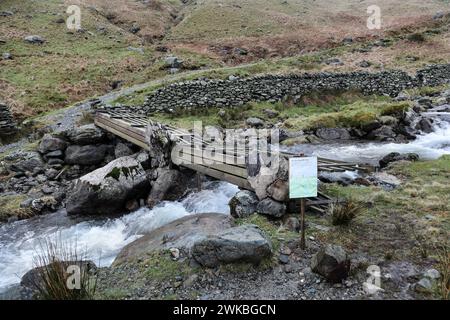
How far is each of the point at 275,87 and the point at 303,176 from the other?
20632mm

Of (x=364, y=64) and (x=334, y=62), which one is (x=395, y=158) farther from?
(x=334, y=62)

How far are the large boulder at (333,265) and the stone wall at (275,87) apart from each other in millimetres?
18711

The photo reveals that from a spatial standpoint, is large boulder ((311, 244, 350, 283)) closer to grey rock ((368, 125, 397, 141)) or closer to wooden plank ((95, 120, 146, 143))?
wooden plank ((95, 120, 146, 143))

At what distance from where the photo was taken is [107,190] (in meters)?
12.0

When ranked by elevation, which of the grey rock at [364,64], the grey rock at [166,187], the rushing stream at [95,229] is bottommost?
the rushing stream at [95,229]

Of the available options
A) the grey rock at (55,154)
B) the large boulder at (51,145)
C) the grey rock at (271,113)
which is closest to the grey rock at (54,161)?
the grey rock at (55,154)

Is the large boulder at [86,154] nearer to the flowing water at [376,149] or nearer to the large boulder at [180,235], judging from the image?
the flowing water at [376,149]

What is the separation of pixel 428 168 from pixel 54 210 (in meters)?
13.2

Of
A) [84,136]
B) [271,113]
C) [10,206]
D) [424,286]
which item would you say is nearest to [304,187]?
[424,286]

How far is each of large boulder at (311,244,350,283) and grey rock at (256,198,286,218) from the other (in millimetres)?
2482

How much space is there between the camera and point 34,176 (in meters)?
15.7

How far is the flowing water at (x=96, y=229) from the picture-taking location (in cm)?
924

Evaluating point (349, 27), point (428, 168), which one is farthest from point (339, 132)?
point (349, 27)

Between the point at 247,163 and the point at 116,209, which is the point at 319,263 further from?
the point at 116,209
